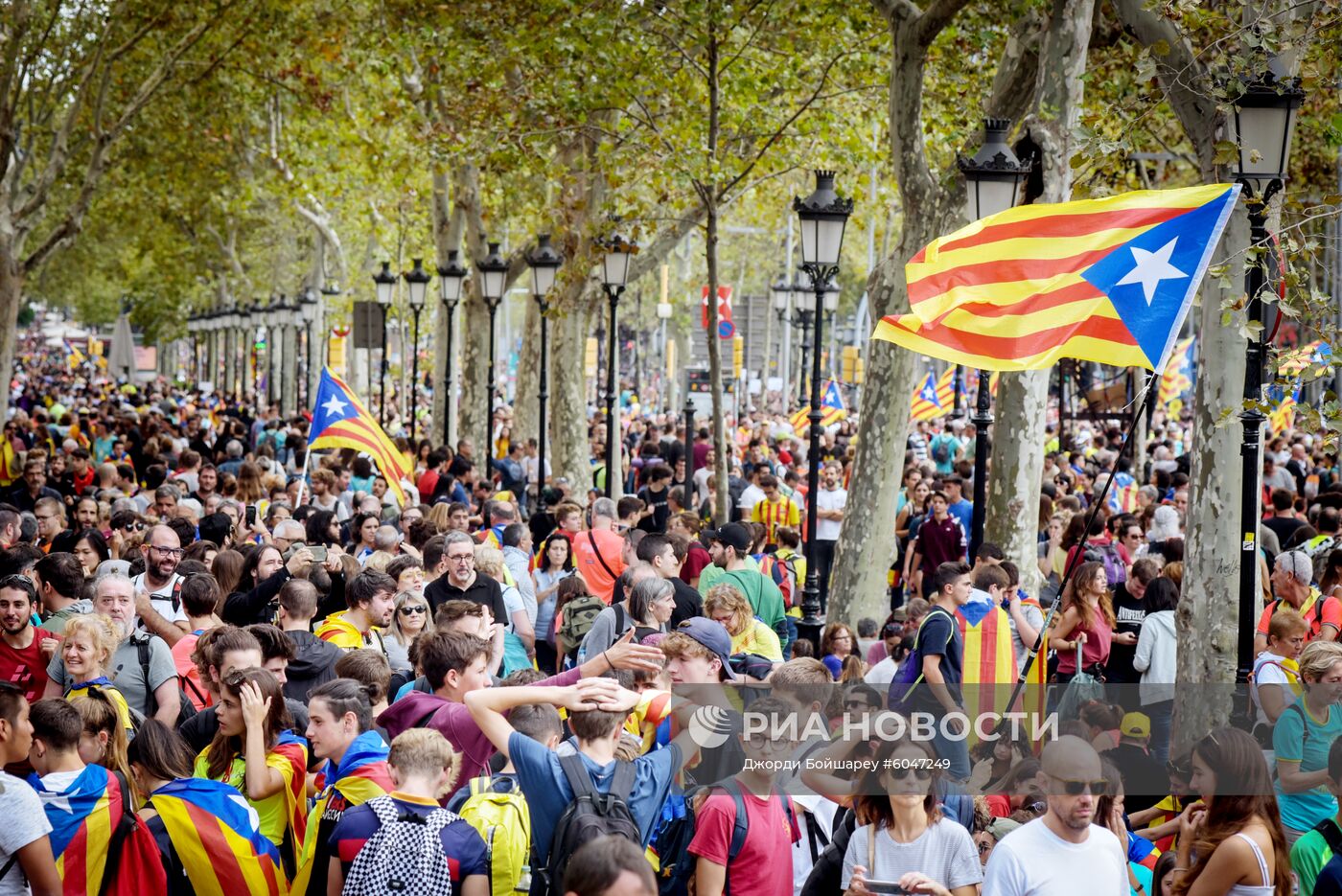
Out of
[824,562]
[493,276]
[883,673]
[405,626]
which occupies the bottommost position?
[824,562]

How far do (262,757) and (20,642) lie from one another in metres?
2.46

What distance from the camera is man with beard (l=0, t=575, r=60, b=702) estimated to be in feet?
25.0

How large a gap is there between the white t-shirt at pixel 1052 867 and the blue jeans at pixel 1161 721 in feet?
12.7

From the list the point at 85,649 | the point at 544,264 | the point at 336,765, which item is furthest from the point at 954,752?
the point at 544,264

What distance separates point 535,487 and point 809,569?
1022 cm

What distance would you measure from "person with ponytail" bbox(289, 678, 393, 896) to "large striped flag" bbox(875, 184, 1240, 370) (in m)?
3.09

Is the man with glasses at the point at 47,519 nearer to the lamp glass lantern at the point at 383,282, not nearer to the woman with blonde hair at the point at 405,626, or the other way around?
the woman with blonde hair at the point at 405,626

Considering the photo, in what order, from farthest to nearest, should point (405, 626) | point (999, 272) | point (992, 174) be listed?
1. point (992, 174)
2. point (405, 626)
3. point (999, 272)

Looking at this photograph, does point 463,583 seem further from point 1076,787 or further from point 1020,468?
point 1020,468

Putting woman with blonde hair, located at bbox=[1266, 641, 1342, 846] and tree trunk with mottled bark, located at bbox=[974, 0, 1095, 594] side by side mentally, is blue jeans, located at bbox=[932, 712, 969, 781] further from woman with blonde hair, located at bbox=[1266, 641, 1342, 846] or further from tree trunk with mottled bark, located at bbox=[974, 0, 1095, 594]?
tree trunk with mottled bark, located at bbox=[974, 0, 1095, 594]

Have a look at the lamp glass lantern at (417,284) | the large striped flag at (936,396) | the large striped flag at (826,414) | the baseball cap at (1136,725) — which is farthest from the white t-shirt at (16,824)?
the large striped flag at (936,396)

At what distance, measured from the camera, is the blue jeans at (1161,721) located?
8.88 metres

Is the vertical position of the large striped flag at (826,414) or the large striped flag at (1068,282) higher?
the large striped flag at (1068,282)

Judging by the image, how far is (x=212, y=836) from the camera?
5.54 m
